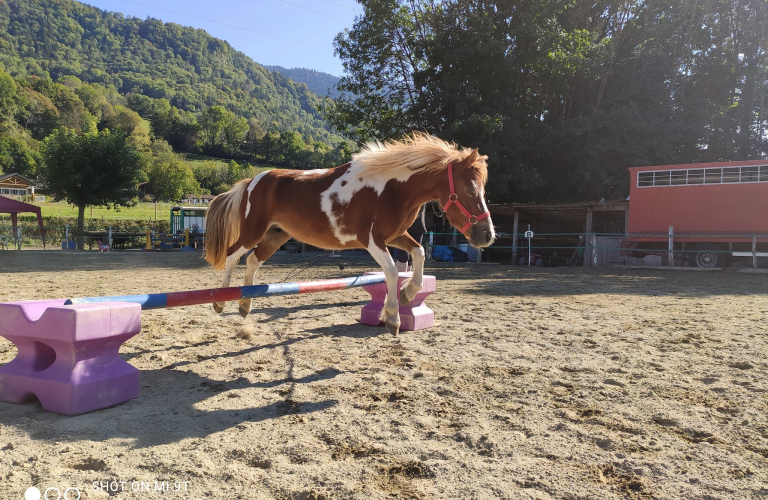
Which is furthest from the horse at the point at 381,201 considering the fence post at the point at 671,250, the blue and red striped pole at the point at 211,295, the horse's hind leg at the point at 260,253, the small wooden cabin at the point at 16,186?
the small wooden cabin at the point at 16,186

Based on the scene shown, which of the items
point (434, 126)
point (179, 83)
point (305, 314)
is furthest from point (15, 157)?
point (179, 83)

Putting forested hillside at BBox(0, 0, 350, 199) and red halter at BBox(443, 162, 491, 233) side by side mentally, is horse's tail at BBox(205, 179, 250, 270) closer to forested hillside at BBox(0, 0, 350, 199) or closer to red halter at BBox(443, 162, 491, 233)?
red halter at BBox(443, 162, 491, 233)

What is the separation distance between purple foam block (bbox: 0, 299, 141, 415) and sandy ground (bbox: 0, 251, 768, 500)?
130mm

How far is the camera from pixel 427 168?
429 centimetres

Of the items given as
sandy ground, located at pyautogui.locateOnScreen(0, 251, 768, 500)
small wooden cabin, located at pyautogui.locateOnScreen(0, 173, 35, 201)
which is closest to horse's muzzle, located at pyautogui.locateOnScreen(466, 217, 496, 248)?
sandy ground, located at pyautogui.locateOnScreen(0, 251, 768, 500)

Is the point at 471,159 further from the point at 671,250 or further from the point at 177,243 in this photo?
the point at 177,243

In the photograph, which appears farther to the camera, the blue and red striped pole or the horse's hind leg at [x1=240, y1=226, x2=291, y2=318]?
the horse's hind leg at [x1=240, y1=226, x2=291, y2=318]

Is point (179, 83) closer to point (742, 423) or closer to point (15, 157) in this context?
point (15, 157)

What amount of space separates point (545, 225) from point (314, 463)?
2379cm

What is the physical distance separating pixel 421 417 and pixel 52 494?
6.32ft

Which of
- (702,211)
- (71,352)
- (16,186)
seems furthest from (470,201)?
(16,186)

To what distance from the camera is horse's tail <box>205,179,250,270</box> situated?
16.8 ft

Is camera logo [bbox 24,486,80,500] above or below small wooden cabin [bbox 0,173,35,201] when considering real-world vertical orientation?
below

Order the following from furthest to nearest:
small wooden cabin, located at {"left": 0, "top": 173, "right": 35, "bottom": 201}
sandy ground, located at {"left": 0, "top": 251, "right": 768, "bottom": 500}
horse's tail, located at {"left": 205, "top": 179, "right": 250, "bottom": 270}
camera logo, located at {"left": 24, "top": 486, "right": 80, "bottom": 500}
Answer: small wooden cabin, located at {"left": 0, "top": 173, "right": 35, "bottom": 201} → horse's tail, located at {"left": 205, "top": 179, "right": 250, "bottom": 270} → sandy ground, located at {"left": 0, "top": 251, "right": 768, "bottom": 500} → camera logo, located at {"left": 24, "top": 486, "right": 80, "bottom": 500}
